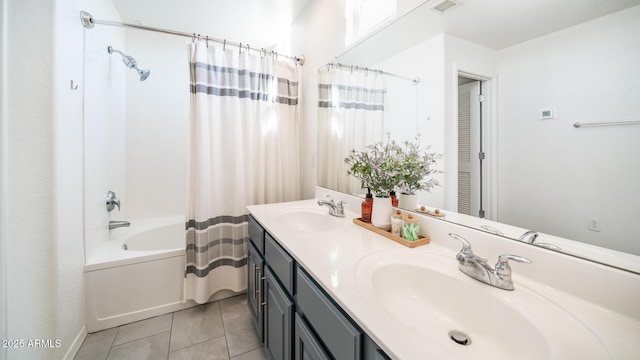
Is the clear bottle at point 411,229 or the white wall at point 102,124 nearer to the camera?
the clear bottle at point 411,229

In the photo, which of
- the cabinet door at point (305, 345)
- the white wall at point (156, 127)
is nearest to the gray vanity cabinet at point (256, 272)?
the cabinet door at point (305, 345)

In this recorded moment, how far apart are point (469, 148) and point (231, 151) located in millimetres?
1694

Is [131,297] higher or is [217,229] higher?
[217,229]

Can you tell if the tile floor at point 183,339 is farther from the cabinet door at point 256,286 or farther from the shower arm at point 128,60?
Result: the shower arm at point 128,60

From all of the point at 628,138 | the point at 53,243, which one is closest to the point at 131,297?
the point at 53,243

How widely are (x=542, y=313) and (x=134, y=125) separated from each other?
3.33 m

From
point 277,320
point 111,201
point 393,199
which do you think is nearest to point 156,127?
point 111,201

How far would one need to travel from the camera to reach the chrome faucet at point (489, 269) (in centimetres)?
66

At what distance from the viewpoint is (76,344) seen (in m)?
1.39

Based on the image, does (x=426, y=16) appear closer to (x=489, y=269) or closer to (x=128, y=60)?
(x=489, y=269)

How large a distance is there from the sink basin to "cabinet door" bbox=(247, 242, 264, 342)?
0.92 ft

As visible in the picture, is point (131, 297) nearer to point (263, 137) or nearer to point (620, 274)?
point (263, 137)

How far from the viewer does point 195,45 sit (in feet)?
5.78

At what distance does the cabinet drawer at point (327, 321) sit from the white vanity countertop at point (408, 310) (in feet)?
0.15
